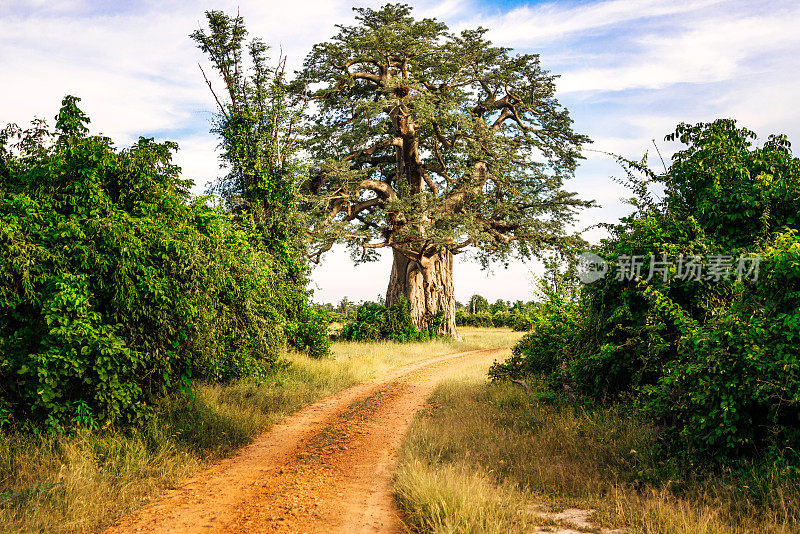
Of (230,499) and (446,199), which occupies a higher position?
(446,199)

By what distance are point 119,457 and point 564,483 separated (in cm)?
547

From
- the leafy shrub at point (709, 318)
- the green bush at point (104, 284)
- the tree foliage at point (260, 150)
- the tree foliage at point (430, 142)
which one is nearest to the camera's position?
the leafy shrub at point (709, 318)

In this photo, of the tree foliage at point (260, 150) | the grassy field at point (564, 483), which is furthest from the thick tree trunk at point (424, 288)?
the grassy field at point (564, 483)

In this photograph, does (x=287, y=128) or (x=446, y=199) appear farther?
(x=446, y=199)

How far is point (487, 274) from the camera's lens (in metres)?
26.5

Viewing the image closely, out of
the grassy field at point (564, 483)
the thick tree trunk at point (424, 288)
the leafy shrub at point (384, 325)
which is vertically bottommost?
the grassy field at point (564, 483)

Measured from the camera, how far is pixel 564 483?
19.8 feet

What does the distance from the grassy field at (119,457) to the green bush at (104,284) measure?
0.39 metres

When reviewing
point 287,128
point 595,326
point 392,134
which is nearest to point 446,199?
point 392,134

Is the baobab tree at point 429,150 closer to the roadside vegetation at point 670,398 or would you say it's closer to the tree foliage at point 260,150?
the tree foliage at point 260,150

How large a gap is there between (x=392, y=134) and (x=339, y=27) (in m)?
5.40

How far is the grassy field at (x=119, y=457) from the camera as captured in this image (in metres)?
5.33

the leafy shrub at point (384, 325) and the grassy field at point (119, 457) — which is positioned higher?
the leafy shrub at point (384, 325)

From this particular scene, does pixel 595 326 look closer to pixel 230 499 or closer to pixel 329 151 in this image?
pixel 230 499
